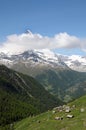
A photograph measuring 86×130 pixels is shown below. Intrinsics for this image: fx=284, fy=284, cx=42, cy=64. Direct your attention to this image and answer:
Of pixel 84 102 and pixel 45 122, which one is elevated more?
pixel 84 102

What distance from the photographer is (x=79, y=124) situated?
141125 millimetres

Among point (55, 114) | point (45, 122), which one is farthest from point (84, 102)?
point (45, 122)

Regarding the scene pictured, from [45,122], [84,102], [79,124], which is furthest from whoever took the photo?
[84,102]

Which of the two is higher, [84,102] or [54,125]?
[84,102]

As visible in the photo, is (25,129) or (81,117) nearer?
(81,117)

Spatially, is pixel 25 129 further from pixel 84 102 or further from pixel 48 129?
pixel 84 102

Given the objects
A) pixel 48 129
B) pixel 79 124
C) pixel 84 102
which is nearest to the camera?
pixel 79 124

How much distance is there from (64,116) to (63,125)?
12694 mm

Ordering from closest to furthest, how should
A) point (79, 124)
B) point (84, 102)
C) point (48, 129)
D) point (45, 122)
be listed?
1. point (79, 124)
2. point (48, 129)
3. point (45, 122)
4. point (84, 102)

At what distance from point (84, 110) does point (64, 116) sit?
12.0 metres

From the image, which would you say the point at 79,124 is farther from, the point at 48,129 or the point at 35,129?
the point at 35,129

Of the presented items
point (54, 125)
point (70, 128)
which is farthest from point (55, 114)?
point (70, 128)

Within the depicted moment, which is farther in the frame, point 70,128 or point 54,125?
point 54,125

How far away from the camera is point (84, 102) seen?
630ft
